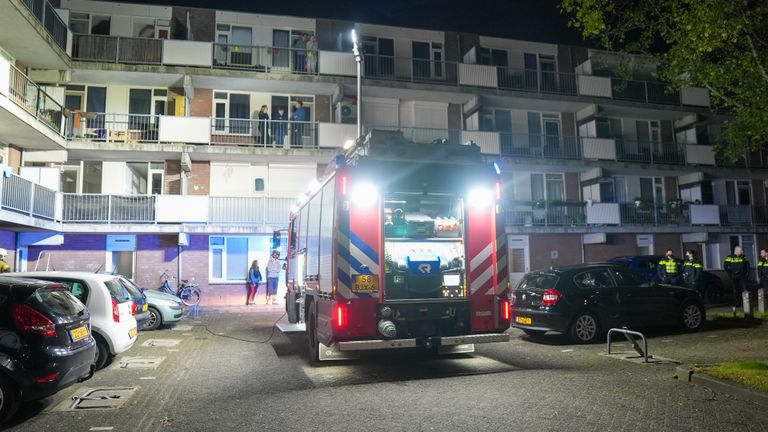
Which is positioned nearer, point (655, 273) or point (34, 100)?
point (655, 273)

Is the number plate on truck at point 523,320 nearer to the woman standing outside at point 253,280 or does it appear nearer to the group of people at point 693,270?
the group of people at point 693,270

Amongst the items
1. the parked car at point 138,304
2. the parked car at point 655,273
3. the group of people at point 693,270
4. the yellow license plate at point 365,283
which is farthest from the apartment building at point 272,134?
the yellow license plate at point 365,283

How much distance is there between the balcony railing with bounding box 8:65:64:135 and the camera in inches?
680

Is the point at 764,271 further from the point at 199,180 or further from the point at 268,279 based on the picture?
the point at 199,180

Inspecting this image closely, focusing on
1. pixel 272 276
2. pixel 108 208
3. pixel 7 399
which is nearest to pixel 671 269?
pixel 272 276

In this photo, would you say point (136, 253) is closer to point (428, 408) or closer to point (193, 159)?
point (193, 159)

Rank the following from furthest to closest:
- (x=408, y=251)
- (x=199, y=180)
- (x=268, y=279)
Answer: (x=199, y=180) → (x=268, y=279) → (x=408, y=251)

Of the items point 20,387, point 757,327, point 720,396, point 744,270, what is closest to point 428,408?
point 720,396

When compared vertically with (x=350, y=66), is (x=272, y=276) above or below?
below

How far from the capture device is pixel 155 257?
819 inches

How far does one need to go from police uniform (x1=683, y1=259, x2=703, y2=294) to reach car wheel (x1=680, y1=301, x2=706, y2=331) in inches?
167

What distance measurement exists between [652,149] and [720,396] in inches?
922

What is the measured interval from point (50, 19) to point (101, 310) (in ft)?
50.6

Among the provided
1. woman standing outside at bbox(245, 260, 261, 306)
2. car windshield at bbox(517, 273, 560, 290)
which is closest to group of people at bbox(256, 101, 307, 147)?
woman standing outside at bbox(245, 260, 261, 306)
